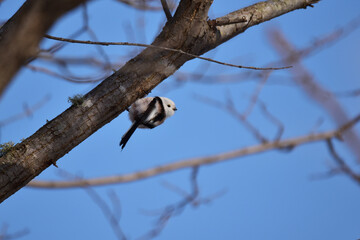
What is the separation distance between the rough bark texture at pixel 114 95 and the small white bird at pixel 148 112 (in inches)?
48.0

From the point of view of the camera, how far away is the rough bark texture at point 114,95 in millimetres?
2504

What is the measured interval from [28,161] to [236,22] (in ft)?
6.43

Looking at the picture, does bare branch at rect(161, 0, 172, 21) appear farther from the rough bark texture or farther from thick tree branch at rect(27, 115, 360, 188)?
thick tree branch at rect(27, 115, 360, 188)

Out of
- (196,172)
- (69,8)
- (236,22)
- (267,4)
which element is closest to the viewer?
(69,8)

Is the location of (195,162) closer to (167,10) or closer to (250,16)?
(250,16)

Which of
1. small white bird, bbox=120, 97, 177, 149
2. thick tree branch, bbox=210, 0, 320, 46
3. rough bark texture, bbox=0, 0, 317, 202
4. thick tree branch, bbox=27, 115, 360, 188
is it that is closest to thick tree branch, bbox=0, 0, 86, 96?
rough bark texture, bbox=0, 0, 317, 202

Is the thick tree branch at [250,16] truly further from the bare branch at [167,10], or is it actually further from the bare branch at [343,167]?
the bare branch at [343,167]

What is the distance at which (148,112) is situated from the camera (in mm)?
4426

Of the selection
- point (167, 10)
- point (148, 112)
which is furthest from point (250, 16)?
point (148, 112)

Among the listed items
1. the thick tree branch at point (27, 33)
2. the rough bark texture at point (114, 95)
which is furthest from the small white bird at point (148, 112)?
the thick tree branch at point (27, 33)

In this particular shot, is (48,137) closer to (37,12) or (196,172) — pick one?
(37,12)

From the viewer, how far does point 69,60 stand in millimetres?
2607

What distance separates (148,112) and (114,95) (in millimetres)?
1674

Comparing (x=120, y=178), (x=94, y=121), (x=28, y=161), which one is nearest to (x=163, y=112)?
(x=120, y=178)
